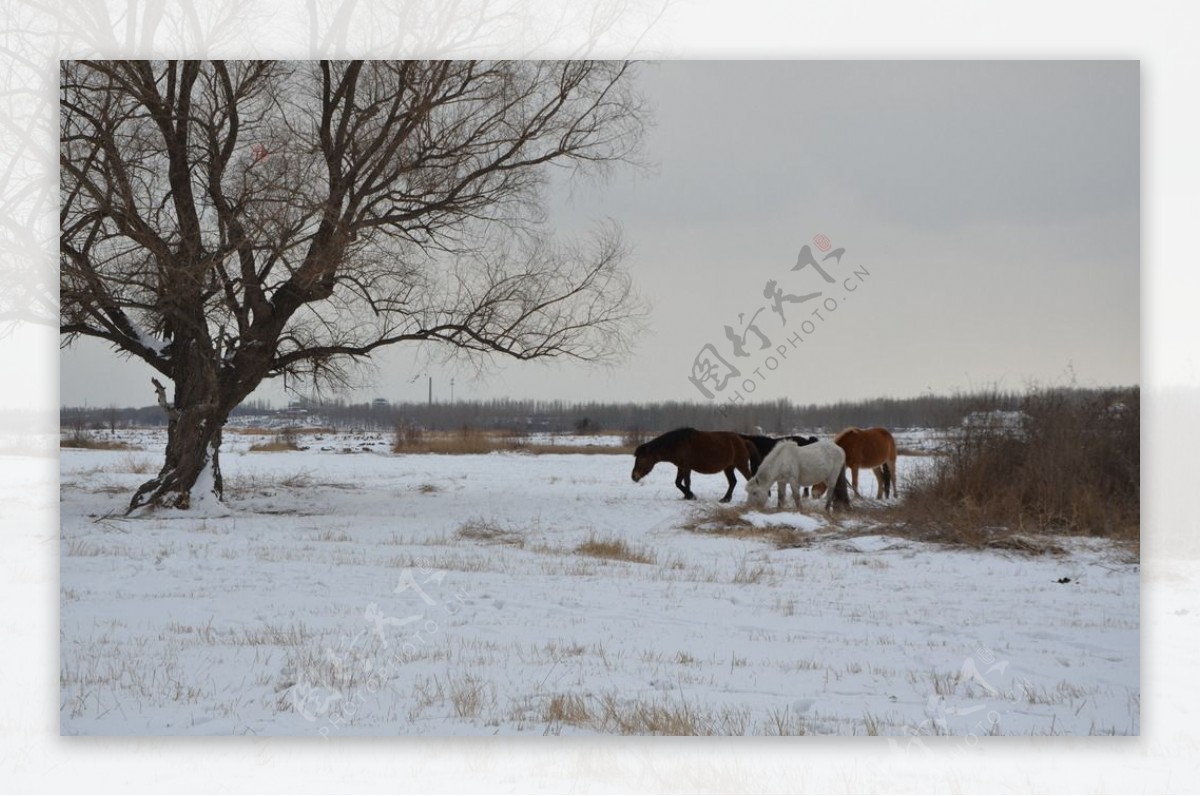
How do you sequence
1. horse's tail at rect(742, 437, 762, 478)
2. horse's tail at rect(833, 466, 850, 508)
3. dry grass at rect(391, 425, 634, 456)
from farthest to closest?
horse's tail at rect(742, 437, 762, 478)
horse's tail at rect(833, 466, 850, 508)
dry grass at rect(391, 425, 634, 456)

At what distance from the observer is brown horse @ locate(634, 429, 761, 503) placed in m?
13.4

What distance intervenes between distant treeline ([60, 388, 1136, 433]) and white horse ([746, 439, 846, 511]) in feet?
6.10

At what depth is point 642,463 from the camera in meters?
14.0

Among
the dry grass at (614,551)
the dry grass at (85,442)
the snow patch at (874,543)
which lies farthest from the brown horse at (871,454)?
the dry grass at (85,442)

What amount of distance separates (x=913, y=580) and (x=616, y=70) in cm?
511

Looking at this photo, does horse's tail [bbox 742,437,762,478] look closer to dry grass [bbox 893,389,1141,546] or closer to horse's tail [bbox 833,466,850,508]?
horse's tail [bbox 833,466,850,508]

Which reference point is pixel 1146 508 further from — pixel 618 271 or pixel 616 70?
pixel 616 70

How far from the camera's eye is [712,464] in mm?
14094

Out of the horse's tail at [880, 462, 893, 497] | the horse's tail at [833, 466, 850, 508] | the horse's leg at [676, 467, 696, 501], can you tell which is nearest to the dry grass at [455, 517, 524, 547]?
the horse's leg at [676, 467, 696, 501]

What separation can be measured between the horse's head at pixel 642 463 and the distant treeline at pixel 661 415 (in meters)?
2.66

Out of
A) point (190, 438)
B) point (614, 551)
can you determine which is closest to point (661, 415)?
point (614, 551)

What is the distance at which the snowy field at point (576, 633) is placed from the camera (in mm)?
4977

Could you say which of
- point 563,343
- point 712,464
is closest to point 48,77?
point 563,343

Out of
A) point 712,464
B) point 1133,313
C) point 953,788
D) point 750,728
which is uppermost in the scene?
point 1133,313
